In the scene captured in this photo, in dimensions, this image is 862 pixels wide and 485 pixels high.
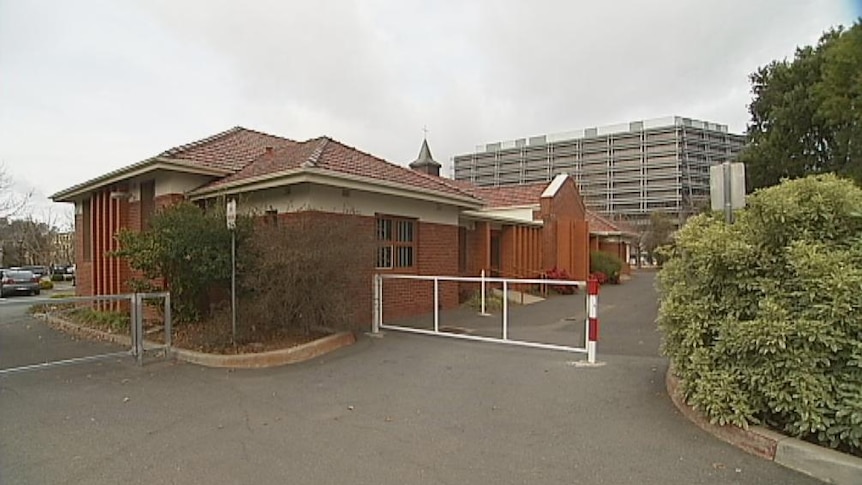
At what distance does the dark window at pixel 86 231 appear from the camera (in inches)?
653

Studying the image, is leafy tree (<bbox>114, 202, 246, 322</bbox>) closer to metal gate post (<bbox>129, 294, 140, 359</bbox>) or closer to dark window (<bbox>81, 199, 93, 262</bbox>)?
metal gate post (<bbox>129, 294, 140, 359</bbox>)

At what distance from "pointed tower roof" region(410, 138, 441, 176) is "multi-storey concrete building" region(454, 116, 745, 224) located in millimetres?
27287

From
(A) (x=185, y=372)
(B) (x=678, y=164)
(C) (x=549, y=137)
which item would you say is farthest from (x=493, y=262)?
(C) (x=549, y=137)

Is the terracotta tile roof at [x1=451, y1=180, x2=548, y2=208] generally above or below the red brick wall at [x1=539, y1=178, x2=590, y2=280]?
above

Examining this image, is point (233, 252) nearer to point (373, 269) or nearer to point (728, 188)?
point (373, 269)

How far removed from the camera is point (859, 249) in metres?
4.57

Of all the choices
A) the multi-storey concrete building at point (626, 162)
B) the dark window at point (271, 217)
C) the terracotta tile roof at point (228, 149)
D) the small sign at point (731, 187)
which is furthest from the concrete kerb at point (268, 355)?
the multi-storey concrete building at point (626, 162)

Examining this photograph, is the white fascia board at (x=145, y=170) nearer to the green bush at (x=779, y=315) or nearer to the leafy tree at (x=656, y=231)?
the green bush at (x=779, y=315)

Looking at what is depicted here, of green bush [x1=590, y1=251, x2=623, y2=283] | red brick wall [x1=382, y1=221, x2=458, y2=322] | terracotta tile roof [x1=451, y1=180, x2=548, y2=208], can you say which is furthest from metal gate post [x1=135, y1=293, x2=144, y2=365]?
green bush [x1=590, y1=251, x2=623, y2=283]

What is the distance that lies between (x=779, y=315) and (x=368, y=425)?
3.87 meters

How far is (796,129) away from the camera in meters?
19.6

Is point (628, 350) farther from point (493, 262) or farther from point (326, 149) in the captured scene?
point (493, 262)

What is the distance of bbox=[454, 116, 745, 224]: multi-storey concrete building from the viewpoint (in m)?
60.1

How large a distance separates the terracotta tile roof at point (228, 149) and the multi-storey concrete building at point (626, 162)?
143ft
